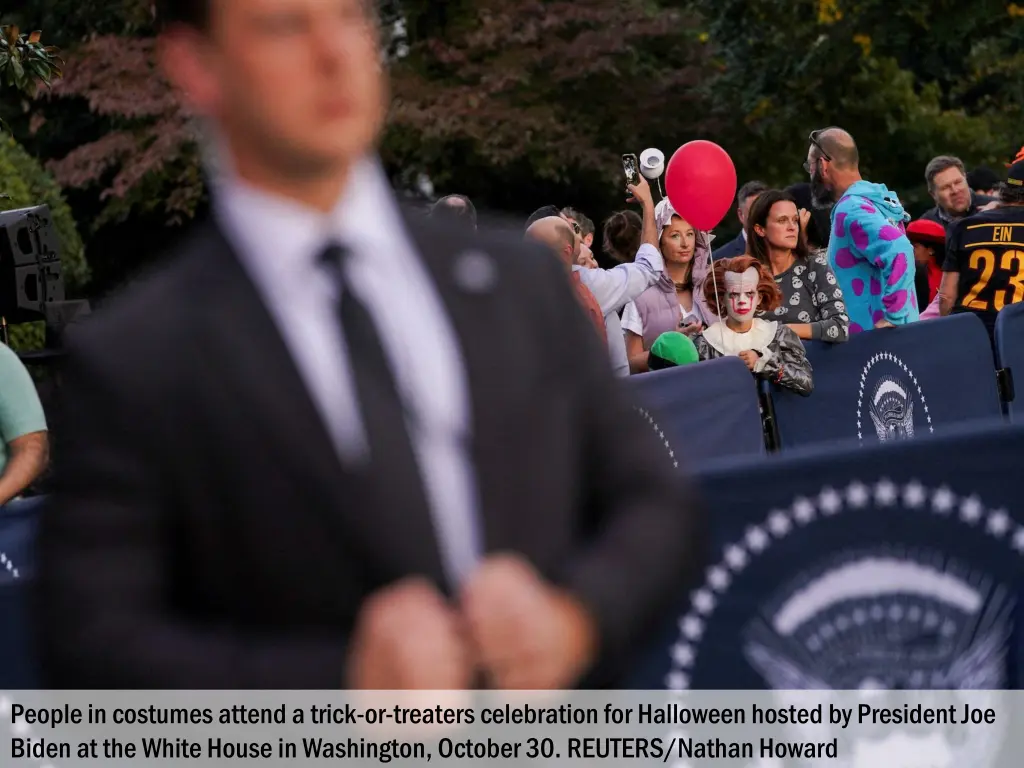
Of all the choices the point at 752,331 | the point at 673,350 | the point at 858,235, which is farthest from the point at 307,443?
the point at 858,235

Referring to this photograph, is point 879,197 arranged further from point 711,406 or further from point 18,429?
point 18,429

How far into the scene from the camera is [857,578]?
3748 millimetres

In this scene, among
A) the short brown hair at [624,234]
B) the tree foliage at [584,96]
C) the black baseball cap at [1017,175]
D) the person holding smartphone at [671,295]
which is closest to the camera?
the person holding smartphone at [671,295]

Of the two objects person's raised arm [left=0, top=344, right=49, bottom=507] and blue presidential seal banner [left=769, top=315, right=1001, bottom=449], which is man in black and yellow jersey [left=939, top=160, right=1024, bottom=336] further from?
person's raised arm [left=0, top=344, right=49, bottom=507]

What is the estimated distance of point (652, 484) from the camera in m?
1.57

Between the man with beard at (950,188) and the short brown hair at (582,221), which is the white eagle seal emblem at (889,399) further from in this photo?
the man with beard at (950,188)

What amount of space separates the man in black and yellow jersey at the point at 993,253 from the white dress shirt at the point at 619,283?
2.63 metres

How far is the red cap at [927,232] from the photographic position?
1255 cm

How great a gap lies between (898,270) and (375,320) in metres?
8.39

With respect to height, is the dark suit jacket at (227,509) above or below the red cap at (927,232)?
above

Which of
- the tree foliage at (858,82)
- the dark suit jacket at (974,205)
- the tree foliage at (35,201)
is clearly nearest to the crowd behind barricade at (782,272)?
the dark suit jacket at (974,205)

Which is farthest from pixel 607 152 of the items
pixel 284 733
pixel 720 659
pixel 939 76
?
pixel 284 733

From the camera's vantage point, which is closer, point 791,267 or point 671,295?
point 671,295

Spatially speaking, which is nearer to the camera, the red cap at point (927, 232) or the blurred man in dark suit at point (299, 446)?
the blurred man in dark suit at point (299, 446)
